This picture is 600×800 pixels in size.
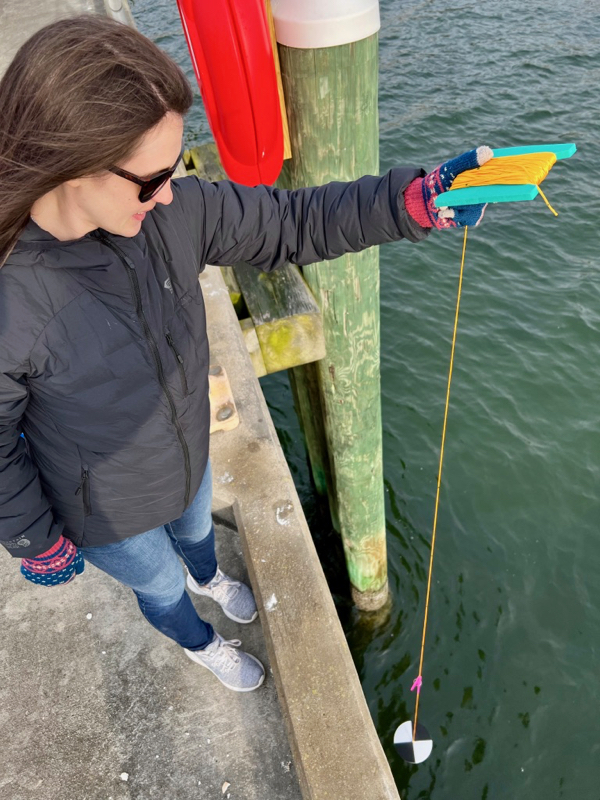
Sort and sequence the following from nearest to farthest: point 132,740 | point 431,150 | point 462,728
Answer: point 132,740 → point 462,728 → point 431,150

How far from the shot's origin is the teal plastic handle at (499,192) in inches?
59.9

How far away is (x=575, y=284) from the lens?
662 cm

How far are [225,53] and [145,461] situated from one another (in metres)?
1.80

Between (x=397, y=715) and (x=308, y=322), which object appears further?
(x=397, y=715)

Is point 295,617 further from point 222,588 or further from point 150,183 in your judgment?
point 150,183

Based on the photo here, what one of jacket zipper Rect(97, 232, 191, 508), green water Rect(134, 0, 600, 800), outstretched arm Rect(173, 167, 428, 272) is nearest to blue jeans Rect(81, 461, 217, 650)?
jacket zipper Rect(97, 232, 191, 508)

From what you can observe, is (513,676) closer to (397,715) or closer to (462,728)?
(462,728)

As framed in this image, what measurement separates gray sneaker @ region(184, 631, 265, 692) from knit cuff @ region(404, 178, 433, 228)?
5.91 ft

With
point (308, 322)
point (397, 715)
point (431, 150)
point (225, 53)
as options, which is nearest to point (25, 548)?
point (308, 322)

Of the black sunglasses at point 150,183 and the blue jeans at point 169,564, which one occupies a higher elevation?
the black sunglasses at point 150,183

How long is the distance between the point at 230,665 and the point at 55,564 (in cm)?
98

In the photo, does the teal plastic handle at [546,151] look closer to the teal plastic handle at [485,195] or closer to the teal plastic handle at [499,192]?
the teal plastic handle at [499,192]

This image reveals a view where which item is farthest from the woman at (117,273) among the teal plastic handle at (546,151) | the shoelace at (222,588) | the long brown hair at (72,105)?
the shoelace at (222,588)

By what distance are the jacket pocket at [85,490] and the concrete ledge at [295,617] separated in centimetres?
103
